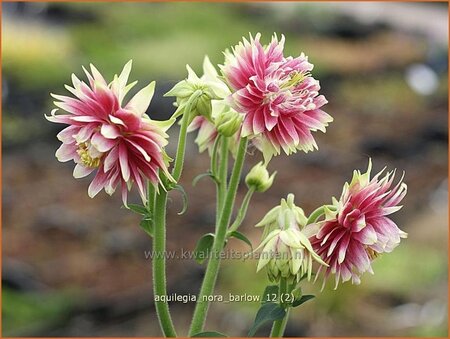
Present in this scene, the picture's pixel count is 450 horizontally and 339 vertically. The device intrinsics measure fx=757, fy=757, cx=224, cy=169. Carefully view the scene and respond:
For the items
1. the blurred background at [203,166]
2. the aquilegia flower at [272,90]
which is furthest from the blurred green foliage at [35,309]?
the aquilegia flower at [272,90]

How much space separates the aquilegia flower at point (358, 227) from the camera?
618 millimetres

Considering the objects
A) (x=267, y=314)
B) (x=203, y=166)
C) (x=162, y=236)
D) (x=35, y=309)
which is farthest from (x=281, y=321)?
(x=203, y=166)

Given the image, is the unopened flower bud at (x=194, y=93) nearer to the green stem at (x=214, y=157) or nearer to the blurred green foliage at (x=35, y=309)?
the green stem at (x=214, y=157)

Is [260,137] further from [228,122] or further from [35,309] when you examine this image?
[35,309]

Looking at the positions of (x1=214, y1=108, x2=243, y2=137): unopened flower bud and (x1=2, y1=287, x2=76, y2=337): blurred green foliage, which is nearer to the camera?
(x1=214, y1=108, x2=243, y2=137): unopened flower bud

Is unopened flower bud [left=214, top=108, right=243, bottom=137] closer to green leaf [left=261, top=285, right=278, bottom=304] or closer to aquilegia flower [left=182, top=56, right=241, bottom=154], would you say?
aquilegia flower [left=182, top=56, right=241, bottom=154]

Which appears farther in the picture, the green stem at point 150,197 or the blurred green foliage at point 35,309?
the blurred green foliage at point 35,309

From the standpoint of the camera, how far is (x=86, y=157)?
614 mm

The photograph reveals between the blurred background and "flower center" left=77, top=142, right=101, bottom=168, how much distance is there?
0.44 meters

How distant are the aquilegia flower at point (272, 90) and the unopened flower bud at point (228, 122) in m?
0.02

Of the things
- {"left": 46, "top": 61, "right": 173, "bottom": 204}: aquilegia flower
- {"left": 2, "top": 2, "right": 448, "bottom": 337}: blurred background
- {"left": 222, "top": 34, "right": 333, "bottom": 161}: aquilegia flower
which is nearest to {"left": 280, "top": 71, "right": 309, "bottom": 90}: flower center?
{"left": 222, "top": 34, "right": 333, "bottom": 161}: aquilegia flower

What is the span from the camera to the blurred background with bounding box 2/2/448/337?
7.29ft

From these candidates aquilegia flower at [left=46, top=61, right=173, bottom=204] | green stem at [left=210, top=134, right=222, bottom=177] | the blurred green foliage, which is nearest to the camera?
aquilegia flower at [left=46, top=61, right=173, bottom=204]

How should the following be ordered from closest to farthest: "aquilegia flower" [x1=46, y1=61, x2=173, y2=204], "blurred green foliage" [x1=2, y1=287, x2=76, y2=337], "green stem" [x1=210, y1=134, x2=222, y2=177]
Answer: "aquilegia flower" [x1=46, y1=61, x2=173, y2=204] → "green stem" [x1=210, y1=134, x2=222, y2=177] → "blurred green foliage" [x1=2, y1=287, x2=76, y2=337]
